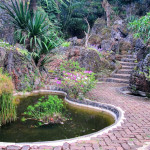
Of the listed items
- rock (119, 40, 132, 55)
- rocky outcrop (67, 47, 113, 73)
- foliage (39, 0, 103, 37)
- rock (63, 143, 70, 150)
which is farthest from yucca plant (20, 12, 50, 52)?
foliage (39, 0, 103, 37)

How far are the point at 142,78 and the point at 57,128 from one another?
146 inches

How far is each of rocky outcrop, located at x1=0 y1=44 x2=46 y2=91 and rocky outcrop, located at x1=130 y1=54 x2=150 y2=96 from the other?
3516 mm

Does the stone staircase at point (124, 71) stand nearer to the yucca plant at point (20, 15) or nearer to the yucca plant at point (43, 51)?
the yucca plant at point (43, 51)

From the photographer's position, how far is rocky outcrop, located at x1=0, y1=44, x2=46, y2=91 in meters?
5.92

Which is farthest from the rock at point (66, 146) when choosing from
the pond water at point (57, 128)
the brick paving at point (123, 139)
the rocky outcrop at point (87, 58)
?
the rocky outcrop at point (87, 58)

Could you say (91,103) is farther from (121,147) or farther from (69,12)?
(69,12)

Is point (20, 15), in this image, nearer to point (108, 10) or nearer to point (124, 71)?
point (124, 71)

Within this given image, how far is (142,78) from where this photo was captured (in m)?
5.70

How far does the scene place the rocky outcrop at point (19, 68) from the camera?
5918 millimetres

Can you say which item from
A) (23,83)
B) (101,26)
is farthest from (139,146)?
(101,26)

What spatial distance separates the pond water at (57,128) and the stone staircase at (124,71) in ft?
16.8

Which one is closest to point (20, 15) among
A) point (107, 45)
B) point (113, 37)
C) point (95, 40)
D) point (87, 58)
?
point (87, 58)

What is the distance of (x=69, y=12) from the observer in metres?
18.9

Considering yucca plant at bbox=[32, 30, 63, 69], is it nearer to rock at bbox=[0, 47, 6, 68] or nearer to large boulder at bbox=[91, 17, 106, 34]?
rock at bbox=[0, 47, 6, 68]
